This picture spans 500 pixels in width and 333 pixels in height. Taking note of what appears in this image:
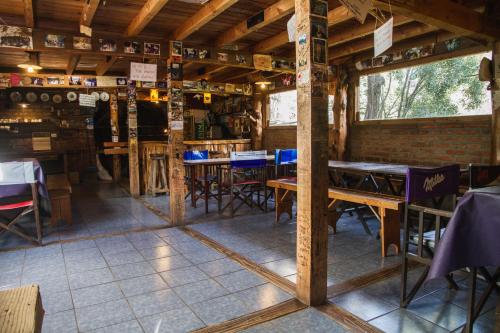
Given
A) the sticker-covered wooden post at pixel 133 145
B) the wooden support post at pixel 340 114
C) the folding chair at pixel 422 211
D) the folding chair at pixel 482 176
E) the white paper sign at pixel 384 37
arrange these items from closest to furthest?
the folding chair at pixel 422 211 → the white paper sign at pixel 384 37 → the folding chair at pixel 482 176 → the wooden support post at pixel 340 114 → the sticker-covered wooden post at pixel 133 145

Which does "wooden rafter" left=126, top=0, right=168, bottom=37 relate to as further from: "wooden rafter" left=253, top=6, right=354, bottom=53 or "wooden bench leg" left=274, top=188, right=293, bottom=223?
"wooden bench leg" left=274, top=188, right=293, bottom=223

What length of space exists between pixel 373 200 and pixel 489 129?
2164 mm

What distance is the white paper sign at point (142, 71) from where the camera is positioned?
14.6 ft

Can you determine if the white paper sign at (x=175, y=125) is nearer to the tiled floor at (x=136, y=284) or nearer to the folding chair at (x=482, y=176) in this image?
the tiled floor at (x=136, y=284)

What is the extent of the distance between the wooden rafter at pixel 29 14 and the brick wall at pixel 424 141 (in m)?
5.14

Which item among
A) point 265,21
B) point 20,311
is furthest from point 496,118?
point 20,311

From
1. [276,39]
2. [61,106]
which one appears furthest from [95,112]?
[276,39]

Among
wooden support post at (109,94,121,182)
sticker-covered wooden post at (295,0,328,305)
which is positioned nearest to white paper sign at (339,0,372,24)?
sticker-covered wooden post at (295,0,328,305)

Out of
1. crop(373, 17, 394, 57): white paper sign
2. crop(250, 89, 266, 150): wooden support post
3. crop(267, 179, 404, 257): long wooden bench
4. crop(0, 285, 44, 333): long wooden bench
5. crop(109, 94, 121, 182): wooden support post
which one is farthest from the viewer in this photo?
crop(109, 94, 121, 182): wooden support post

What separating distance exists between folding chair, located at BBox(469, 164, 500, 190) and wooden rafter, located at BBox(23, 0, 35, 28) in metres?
4.55

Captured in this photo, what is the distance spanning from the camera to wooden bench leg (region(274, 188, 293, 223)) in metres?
5.05

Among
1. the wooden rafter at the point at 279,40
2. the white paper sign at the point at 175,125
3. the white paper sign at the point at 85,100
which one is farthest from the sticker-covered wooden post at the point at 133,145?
the wooden rafter at the point at 279,40

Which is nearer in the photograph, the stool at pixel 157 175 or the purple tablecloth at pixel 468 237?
the purple tablecloth at pixel 468 237

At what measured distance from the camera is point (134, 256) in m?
3.70
